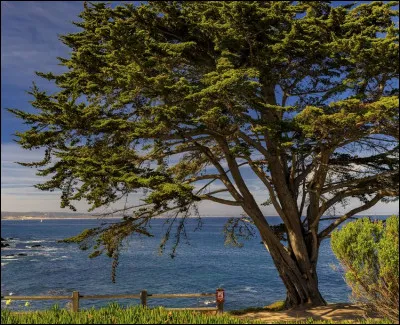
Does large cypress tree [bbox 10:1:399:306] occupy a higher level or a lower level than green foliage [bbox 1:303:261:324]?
higher

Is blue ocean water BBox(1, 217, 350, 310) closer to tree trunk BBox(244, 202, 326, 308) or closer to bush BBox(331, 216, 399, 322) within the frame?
tree trunk BBox(244, 202, 326, 308)

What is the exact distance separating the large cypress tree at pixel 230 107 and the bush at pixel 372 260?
3439 millimetres

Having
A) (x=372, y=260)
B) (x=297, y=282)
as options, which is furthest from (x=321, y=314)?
(x=372, y=260)

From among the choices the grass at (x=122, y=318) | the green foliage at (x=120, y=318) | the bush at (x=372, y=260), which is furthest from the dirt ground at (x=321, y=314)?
the green foliage at (x=120, y=318)

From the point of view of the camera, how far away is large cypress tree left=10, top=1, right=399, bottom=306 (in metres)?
12.1

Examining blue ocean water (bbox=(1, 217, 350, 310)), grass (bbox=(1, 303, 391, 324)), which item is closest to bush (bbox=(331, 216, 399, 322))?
grass (bbox=(1, 303, 391, 324))

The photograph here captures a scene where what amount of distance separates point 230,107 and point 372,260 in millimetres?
5743

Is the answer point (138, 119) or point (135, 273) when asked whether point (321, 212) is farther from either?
point (135, 273)

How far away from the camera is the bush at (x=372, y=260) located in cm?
840

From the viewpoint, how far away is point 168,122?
1229 cm

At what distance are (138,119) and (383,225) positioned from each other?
8.38 meters

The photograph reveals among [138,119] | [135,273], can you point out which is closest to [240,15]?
[138,119]

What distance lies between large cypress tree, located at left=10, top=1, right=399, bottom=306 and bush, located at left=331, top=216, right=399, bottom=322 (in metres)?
3.44

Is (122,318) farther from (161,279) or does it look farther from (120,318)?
(161,279)
